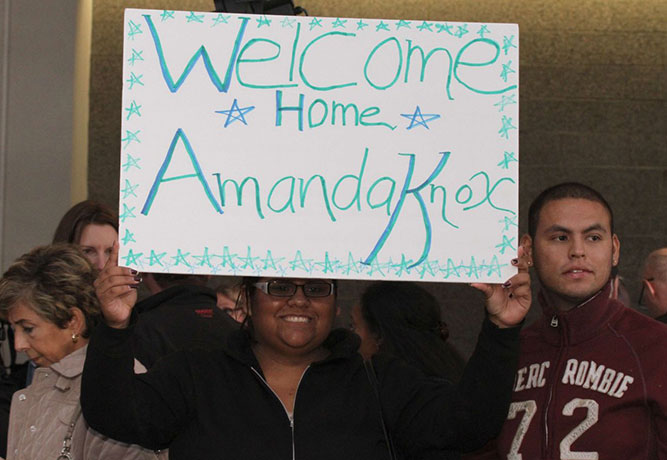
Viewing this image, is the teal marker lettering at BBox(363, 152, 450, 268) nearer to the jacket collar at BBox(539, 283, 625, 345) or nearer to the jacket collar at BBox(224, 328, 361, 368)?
the jacket collar at BBox(224, 328, 361, 368)

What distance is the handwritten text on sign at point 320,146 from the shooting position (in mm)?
2361

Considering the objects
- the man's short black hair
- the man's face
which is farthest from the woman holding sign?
the man's short black hair

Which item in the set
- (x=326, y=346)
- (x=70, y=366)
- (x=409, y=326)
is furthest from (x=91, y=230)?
(x=326, y=346)

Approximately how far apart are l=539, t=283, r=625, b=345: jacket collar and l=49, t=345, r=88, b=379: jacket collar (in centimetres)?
113

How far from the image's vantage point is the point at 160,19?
95.0 inches

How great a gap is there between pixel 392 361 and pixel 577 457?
46 cm

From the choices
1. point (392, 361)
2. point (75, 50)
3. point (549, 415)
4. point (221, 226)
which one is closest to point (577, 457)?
point (549, 415)

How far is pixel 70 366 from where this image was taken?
2.71 m

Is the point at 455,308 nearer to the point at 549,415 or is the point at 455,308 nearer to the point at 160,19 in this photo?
the point at 549,415

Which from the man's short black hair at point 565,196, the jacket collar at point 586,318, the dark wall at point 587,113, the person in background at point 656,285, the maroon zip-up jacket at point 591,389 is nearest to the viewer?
the maroon zip-up jacket at point 591,389

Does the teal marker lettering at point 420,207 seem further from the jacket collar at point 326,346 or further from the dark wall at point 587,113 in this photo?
the dark wall at point 587,113

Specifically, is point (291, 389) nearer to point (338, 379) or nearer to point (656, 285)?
point (338, 379)

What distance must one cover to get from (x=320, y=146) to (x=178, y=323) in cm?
94

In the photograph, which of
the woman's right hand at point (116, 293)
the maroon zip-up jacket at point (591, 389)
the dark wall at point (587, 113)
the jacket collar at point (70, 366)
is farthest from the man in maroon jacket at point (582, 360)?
the dark wall at point (587, 113)
